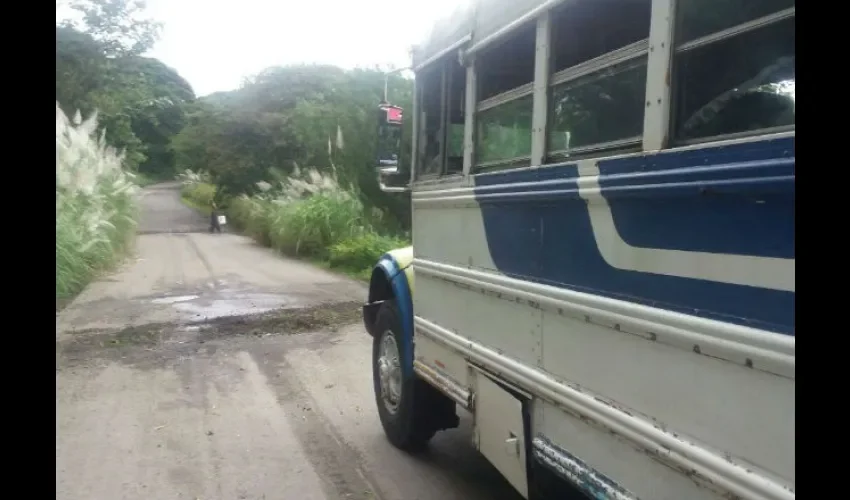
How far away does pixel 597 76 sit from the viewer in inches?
100

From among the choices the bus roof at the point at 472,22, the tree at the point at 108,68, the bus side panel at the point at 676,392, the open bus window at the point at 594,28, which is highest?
the tree at the point at 108,68

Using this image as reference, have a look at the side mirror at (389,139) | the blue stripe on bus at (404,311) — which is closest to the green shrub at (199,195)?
the side mirror at (389,139)

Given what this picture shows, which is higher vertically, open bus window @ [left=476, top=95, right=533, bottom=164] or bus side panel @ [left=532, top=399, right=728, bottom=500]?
open bus window @ [left=476, top=95, right=533, bottom=164]

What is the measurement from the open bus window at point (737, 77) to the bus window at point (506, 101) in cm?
95

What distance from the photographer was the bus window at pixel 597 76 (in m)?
2.32

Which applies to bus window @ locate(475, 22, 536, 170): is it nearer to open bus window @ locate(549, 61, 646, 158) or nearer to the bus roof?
the bus roof

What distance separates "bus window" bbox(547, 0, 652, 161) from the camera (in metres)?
2.32

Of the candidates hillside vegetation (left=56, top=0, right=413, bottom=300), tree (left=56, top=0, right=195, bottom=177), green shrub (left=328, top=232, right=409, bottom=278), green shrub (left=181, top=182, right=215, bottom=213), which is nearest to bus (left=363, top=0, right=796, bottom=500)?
hillside vegetation (left=56, top=0, right=413, bottom=300)

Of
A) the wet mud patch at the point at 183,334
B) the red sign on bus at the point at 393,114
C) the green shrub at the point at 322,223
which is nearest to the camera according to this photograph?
the red sign on bus at the point at 393,114

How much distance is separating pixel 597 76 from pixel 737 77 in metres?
0.65

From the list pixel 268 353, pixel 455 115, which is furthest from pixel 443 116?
pixel 268 353

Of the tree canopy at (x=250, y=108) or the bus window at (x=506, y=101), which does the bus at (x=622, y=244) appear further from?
the tree canopy at (x=250, y=108)

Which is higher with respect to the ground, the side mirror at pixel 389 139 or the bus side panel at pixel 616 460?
the side mirror at pixel 389 139

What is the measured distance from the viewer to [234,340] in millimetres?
8133
